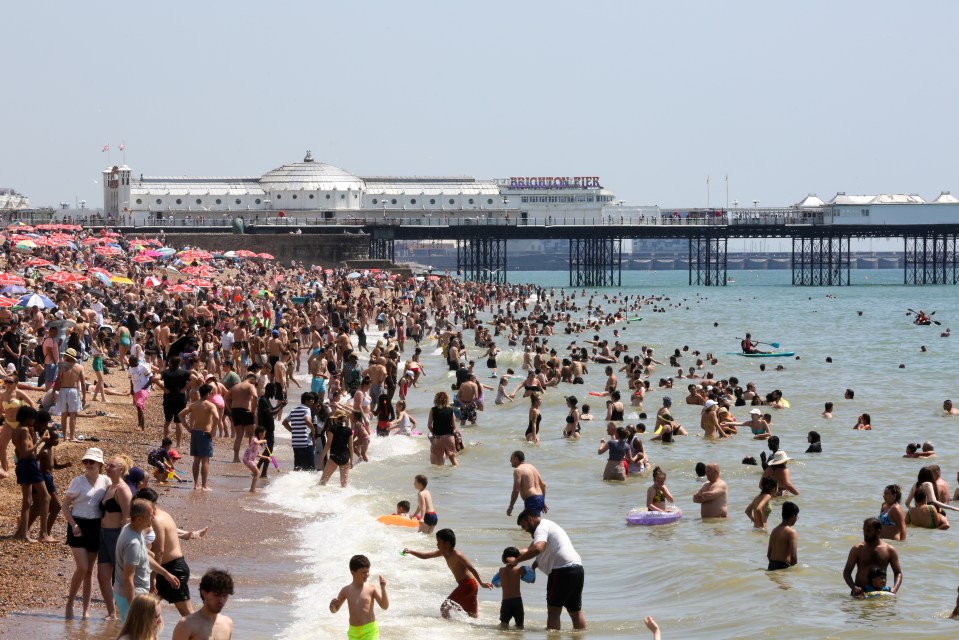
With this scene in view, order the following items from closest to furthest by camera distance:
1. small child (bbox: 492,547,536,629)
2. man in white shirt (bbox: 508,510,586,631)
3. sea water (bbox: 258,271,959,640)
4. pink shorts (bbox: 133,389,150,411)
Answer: man in white shirt (bbox: 508,510,586,631), small child (bbox: 492,547,536,629), sea water (bbox: 258,271,959,640), pink shorts (bbox: 133,389,150,411)

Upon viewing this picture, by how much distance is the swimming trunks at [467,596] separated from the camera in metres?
10.6

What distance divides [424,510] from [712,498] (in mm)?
3740

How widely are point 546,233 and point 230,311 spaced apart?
5853 centimetres

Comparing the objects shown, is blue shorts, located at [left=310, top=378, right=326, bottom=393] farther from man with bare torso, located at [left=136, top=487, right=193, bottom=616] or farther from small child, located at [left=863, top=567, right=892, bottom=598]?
man with bare torso, located at [left=136, top=487, right=193, bottom=616]

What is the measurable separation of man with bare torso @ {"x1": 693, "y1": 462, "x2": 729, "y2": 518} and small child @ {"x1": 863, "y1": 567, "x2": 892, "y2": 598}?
3.69m

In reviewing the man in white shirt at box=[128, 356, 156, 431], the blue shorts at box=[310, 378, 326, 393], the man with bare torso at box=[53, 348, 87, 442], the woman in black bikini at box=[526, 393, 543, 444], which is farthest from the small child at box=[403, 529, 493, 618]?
the blue shorts at box=[310, 378, 326, 393]

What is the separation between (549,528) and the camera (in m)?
10.1

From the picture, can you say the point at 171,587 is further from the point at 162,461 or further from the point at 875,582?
the point at 875,582

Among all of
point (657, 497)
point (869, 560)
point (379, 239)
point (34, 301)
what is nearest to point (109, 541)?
point (869, 560)

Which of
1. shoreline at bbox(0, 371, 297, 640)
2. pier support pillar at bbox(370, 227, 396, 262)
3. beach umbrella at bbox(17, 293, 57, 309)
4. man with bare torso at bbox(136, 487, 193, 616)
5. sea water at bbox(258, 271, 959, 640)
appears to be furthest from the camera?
pier support pillar at bbox(370, 227, 396, 262)

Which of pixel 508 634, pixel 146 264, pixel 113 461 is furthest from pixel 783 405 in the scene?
pixel 146 264

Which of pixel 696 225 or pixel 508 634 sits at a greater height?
pixel 696 225

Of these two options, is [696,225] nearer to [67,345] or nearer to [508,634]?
[67,345]

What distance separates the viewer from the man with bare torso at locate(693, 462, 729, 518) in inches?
609
